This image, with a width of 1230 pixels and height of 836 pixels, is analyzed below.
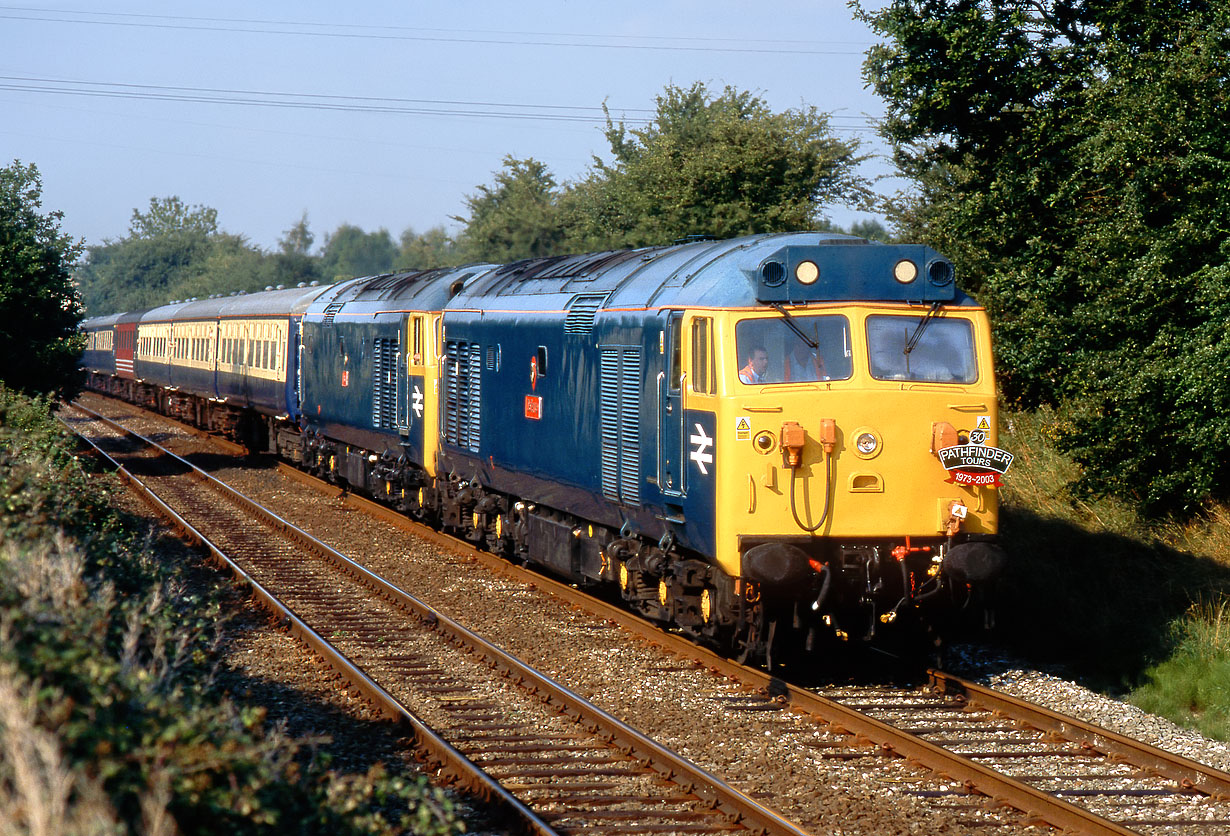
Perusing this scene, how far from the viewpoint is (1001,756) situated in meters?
8.41

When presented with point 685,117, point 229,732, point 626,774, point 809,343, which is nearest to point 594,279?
point 809,343

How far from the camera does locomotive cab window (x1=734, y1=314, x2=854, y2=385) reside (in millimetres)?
9570

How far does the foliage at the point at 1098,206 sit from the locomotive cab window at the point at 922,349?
4.83 m

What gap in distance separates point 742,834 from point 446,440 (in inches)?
406

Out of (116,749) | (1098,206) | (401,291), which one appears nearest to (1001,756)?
(116,749)

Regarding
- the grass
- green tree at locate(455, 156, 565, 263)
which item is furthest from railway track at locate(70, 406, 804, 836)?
green tree at locate(455, 156, 565, 263)

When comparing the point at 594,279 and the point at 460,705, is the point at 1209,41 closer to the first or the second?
the point at 594,279

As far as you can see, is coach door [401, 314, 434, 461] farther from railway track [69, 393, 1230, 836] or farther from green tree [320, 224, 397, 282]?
green tree [320, 224, 397, 282]

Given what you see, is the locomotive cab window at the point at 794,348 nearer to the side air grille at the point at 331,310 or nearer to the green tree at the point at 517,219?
the side air grille at the point at 331,310

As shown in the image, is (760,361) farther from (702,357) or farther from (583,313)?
(583,313)

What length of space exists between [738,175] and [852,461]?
888 inches

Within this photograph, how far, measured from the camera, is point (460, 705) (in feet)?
32.3

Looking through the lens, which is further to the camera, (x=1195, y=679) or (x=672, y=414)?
(x=1195, y=679)

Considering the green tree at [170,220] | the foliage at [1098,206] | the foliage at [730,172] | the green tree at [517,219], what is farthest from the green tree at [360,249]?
the foliage at [1098,206]
